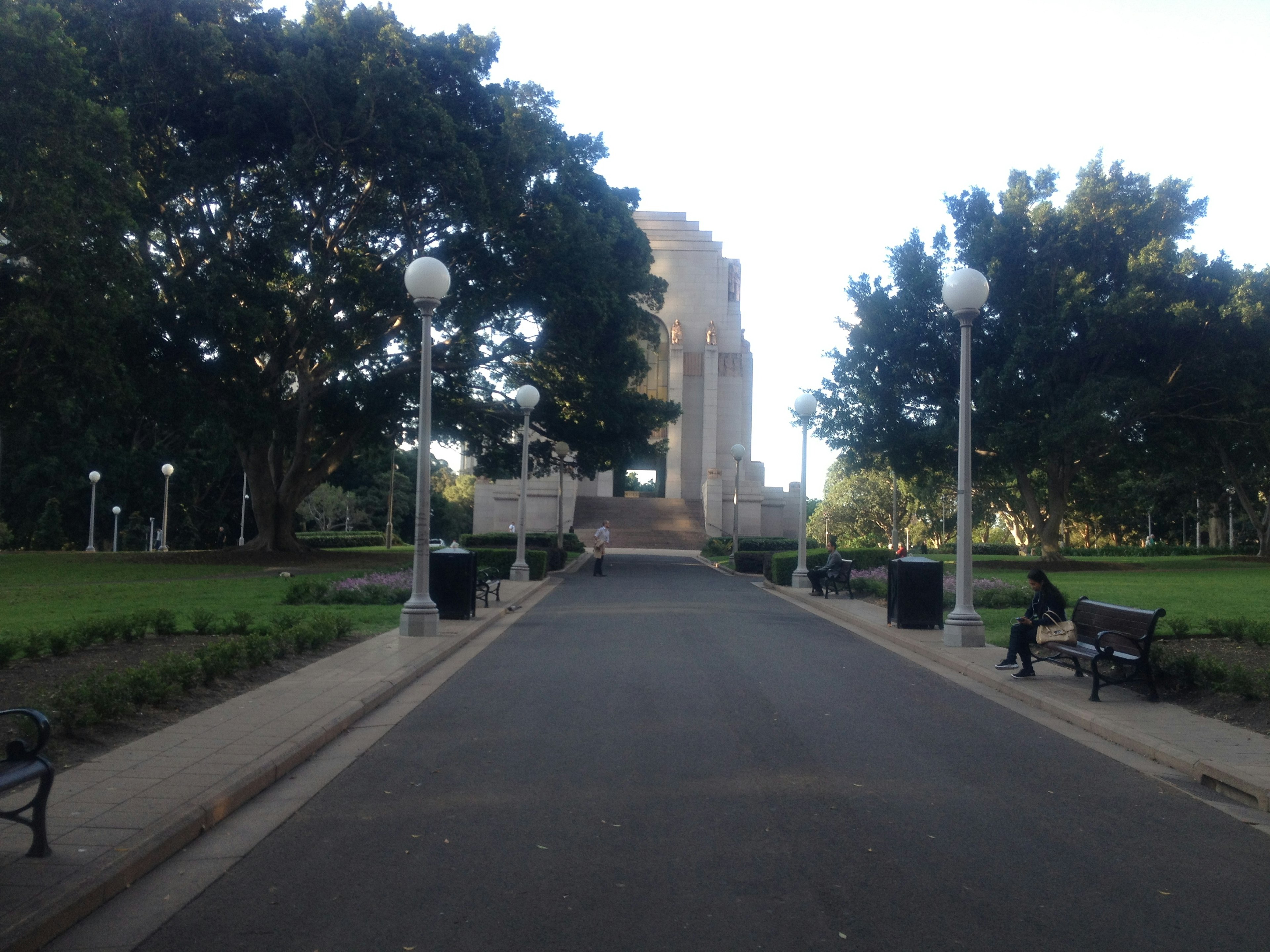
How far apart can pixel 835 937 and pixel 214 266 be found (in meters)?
28.0

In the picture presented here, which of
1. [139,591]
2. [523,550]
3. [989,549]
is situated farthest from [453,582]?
[989,549]

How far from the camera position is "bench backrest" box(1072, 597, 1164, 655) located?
9.95m

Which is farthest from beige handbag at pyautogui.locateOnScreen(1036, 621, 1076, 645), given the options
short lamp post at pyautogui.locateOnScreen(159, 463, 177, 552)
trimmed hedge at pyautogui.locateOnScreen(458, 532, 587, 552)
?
short lamp post at pyautogui.locateOnScreen(159, 463, 177, 552)

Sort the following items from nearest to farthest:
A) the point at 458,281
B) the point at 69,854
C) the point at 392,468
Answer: the point at 69,854 < the point at 458,281 < the point at 392,468

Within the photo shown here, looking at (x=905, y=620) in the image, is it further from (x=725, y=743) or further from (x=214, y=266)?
(x=214, y=266)

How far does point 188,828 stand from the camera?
18.4 ft

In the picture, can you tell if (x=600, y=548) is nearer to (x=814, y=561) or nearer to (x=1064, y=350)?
(x=814, y=561)

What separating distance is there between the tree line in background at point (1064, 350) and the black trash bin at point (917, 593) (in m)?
19.1

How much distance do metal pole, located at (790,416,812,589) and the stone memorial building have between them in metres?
32.2

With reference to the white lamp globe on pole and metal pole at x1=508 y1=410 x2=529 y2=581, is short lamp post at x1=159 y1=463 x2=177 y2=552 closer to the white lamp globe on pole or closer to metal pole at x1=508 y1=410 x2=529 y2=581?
the white lamp globe on pole

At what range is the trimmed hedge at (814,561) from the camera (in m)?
27.8

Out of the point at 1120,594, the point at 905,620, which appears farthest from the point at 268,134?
the point at 1120,594

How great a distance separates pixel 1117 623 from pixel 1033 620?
1.04 m

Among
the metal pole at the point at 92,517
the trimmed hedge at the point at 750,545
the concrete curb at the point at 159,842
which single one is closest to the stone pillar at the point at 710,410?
the trimmed hedge at the point at 750,545
